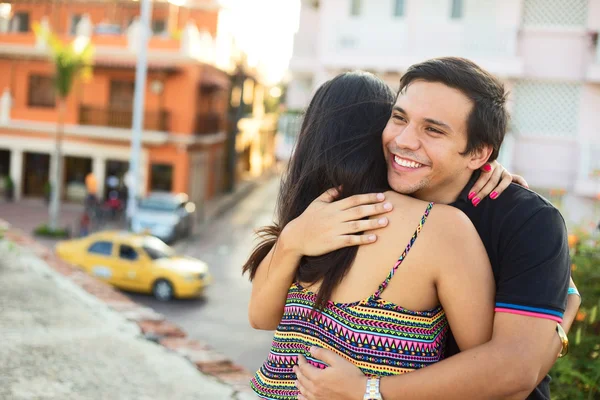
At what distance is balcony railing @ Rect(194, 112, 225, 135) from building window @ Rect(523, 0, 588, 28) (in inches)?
557

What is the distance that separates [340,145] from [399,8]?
52.7 feet


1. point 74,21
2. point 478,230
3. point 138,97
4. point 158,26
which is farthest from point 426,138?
point 74,21

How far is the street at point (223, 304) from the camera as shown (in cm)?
1209

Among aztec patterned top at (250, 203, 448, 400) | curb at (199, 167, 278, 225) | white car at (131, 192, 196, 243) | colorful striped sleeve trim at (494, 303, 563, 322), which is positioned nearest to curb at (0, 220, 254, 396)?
aztec patterned top at (250, 203, 448, 400)

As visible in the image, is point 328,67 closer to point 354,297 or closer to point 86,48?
point 86,48

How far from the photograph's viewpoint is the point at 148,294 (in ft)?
51.1

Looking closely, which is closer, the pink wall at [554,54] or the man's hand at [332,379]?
the man's hand at [332,379]

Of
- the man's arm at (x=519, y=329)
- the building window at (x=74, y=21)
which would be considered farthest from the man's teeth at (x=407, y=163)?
the building window at (x=74, y=21)

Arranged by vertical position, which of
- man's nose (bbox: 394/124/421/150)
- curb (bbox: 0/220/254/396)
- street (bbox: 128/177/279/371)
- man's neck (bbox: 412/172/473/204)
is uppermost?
man's nose (bbox: 394/124/421/150)

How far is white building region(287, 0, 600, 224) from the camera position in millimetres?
16453

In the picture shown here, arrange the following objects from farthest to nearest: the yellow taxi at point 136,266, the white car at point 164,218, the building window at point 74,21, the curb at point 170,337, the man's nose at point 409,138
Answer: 1. the building window at point 74,21
2. the white car at point 164,218
3. the yellow taxi at point 136,266
4. the curb at point 170,337
5. the man's nose at point 409,138

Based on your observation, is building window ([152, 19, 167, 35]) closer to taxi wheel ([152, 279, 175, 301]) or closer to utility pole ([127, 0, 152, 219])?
utility pole ([127, 0, 152, 219])

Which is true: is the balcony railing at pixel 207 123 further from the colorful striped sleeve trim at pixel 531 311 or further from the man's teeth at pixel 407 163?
the colorful striped sleeve trim at pixel 531 311

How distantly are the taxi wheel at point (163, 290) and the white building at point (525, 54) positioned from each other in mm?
6617
